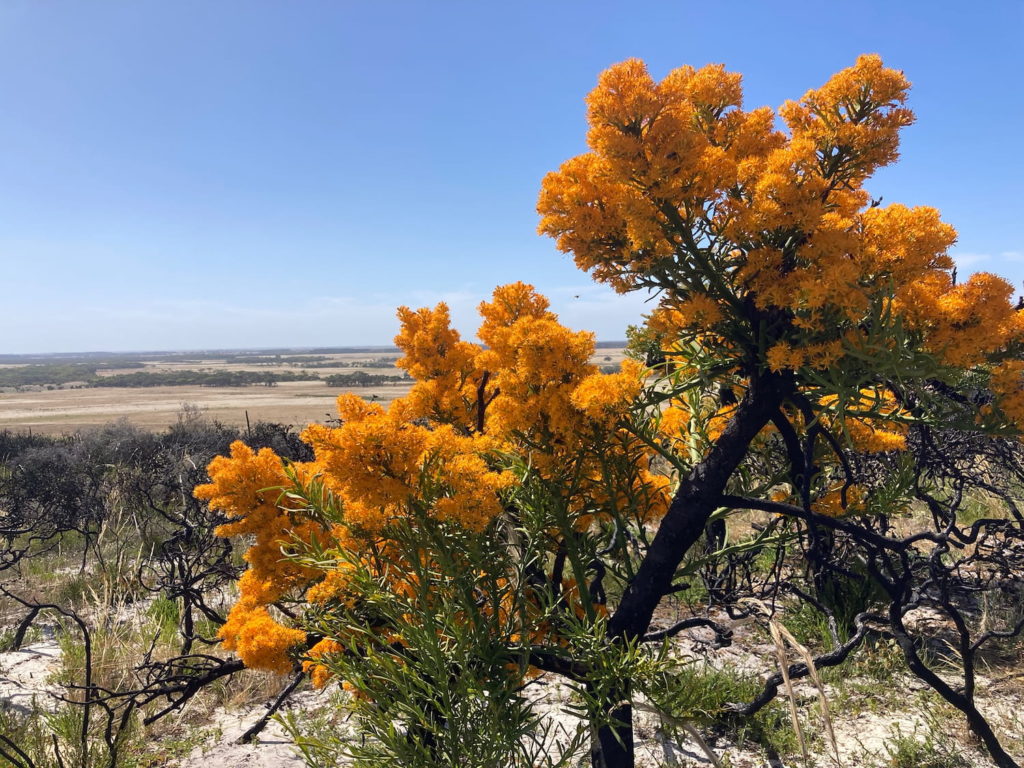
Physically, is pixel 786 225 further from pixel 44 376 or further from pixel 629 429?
pixel 44 376

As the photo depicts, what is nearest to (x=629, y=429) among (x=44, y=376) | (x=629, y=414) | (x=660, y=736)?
(x=629, y=414)

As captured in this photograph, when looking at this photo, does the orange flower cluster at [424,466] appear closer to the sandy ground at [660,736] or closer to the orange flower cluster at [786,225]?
the orange flower cluster at [786,225]

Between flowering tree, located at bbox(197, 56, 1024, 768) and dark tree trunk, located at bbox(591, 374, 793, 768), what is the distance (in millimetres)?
10

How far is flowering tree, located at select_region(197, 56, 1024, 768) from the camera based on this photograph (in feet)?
6.20

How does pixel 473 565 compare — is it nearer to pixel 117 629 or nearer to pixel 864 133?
pixel 864 133

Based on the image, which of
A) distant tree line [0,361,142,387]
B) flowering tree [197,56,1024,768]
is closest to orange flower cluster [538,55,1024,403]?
flowering tree [197,56,1024,768]

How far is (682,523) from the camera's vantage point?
2396 mm

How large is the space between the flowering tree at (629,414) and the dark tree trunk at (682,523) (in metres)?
0.01

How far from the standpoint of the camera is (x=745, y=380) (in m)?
2.61

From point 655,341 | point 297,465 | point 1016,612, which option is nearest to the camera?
point 655,341

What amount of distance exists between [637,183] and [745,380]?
1.22 m

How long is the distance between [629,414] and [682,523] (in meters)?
0.64

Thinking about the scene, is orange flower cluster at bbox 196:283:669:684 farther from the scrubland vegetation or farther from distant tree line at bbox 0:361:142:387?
distant tree line at bbox 0:361:142:387

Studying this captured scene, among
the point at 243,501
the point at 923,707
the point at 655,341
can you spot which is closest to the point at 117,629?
the point at 243,501
